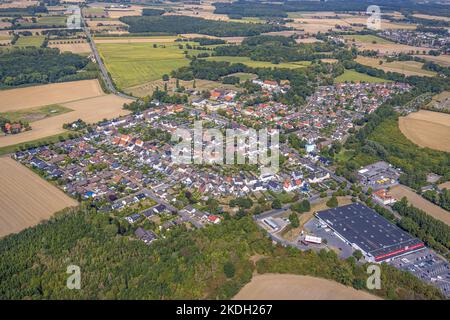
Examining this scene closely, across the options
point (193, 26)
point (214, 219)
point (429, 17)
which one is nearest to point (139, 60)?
point (193, 26)

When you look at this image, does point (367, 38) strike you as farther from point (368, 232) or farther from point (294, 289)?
point (294, 289)

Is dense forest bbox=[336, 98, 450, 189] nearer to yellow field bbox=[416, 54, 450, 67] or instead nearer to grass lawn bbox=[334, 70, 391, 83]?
grass lawn bbox=[334, 70, 391, 83]

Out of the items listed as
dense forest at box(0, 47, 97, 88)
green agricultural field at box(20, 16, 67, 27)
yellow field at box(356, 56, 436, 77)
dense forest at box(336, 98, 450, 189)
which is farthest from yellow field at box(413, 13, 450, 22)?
dense forest at box(0, 47, 97, 88)

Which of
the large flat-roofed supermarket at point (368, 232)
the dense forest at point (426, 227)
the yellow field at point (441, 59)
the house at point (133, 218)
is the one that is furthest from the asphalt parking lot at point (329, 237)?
the yellow field at point (441, 59)

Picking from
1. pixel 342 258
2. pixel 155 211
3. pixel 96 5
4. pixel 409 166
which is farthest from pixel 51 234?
pixel 96 5

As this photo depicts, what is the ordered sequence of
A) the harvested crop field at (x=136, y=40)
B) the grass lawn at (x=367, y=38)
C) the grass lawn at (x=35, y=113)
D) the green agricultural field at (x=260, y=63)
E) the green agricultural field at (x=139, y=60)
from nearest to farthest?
the grass lawn at (x=35, y=113) → the green agricultural field at (x=139, y=60) → the green agricultural field at (x=260, y=63) → the harvested crop field at (x=136, y=40) → the grass lawn at (x=367, y=38)

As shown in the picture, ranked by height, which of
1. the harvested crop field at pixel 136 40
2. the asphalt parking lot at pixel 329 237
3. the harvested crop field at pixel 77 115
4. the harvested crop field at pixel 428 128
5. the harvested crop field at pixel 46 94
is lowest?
the asphalt parking lot at pixel 329 237

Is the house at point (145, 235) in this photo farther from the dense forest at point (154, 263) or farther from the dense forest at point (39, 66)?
the dense forest at point (39, 66)
